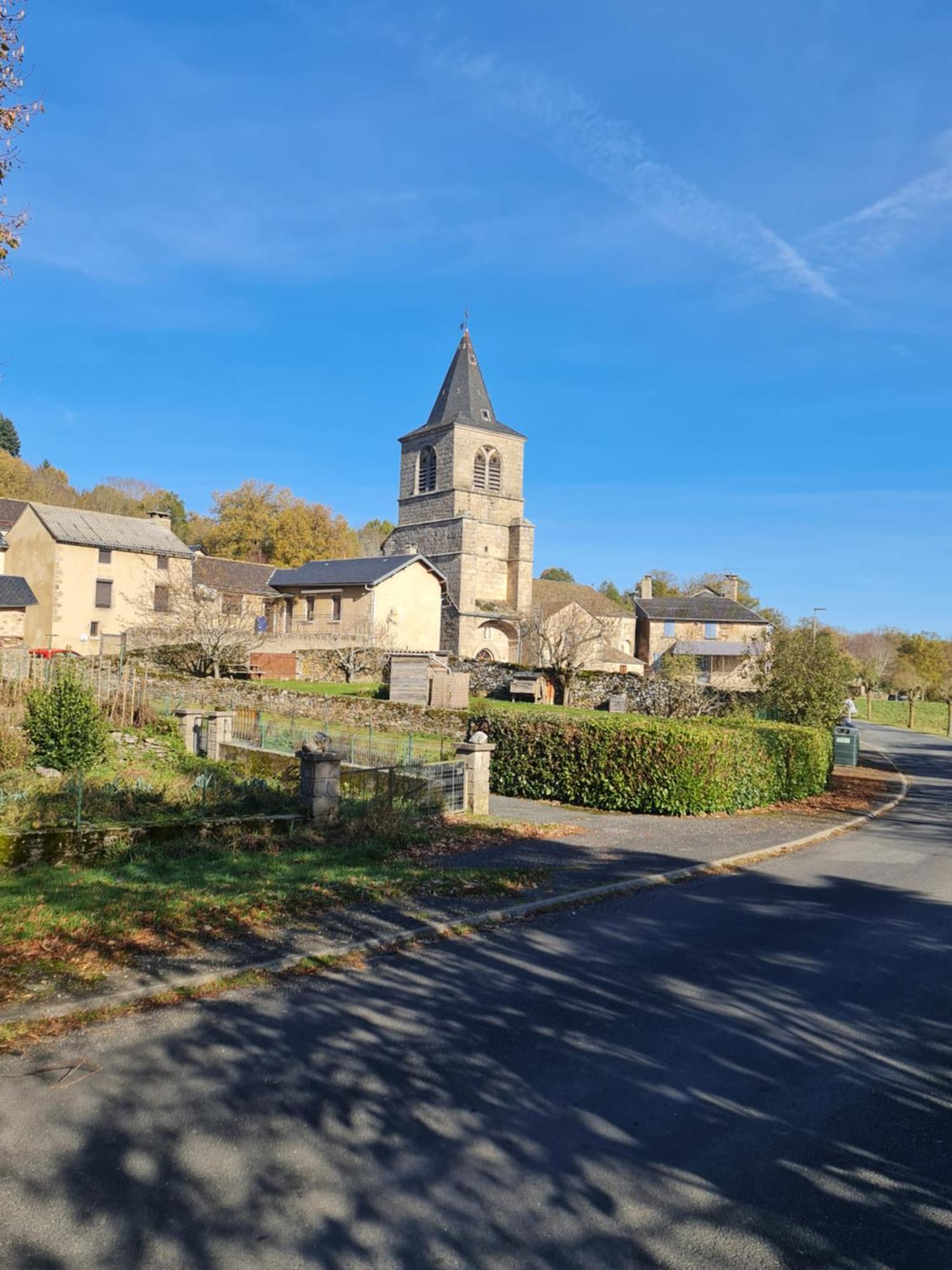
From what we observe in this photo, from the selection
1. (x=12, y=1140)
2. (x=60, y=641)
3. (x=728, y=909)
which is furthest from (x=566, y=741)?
(x=60, y=641)

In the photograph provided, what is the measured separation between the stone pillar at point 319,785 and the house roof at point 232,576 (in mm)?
37507

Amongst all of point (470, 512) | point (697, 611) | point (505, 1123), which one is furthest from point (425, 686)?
point (697, 611)

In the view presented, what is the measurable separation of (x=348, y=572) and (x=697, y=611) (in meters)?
27.2

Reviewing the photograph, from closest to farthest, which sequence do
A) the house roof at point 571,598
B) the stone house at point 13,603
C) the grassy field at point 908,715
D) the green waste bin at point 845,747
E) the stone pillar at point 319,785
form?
1. the stone pillar at point 319,785
2. the green waste bin at point 845,747
3. the stone house at point 13,603
4. the grassy field at point 908,715
5. the house roof at point 571,598

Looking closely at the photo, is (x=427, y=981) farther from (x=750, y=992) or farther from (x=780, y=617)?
(x=780, y=617)

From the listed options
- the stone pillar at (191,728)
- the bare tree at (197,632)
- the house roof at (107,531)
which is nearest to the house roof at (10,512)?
the house roof at (107,531)

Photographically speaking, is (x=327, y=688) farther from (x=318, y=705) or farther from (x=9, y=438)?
(x=9, y=438)

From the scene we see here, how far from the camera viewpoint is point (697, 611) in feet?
197

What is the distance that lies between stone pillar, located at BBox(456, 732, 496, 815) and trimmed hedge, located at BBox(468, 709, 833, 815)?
2.35 m

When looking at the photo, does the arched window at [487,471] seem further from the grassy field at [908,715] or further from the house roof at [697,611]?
the grassy field at [908,715]

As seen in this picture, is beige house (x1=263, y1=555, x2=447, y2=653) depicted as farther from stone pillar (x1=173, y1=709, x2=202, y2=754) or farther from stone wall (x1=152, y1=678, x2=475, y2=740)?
stone pillar (x1=173, y1=709, x2=202, y2=754)

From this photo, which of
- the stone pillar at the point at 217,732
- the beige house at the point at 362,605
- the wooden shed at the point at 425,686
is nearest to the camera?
the stone pillar at the point at 217,732

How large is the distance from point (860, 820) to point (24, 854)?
14.9 meters

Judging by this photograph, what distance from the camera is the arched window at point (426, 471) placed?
58344mm
